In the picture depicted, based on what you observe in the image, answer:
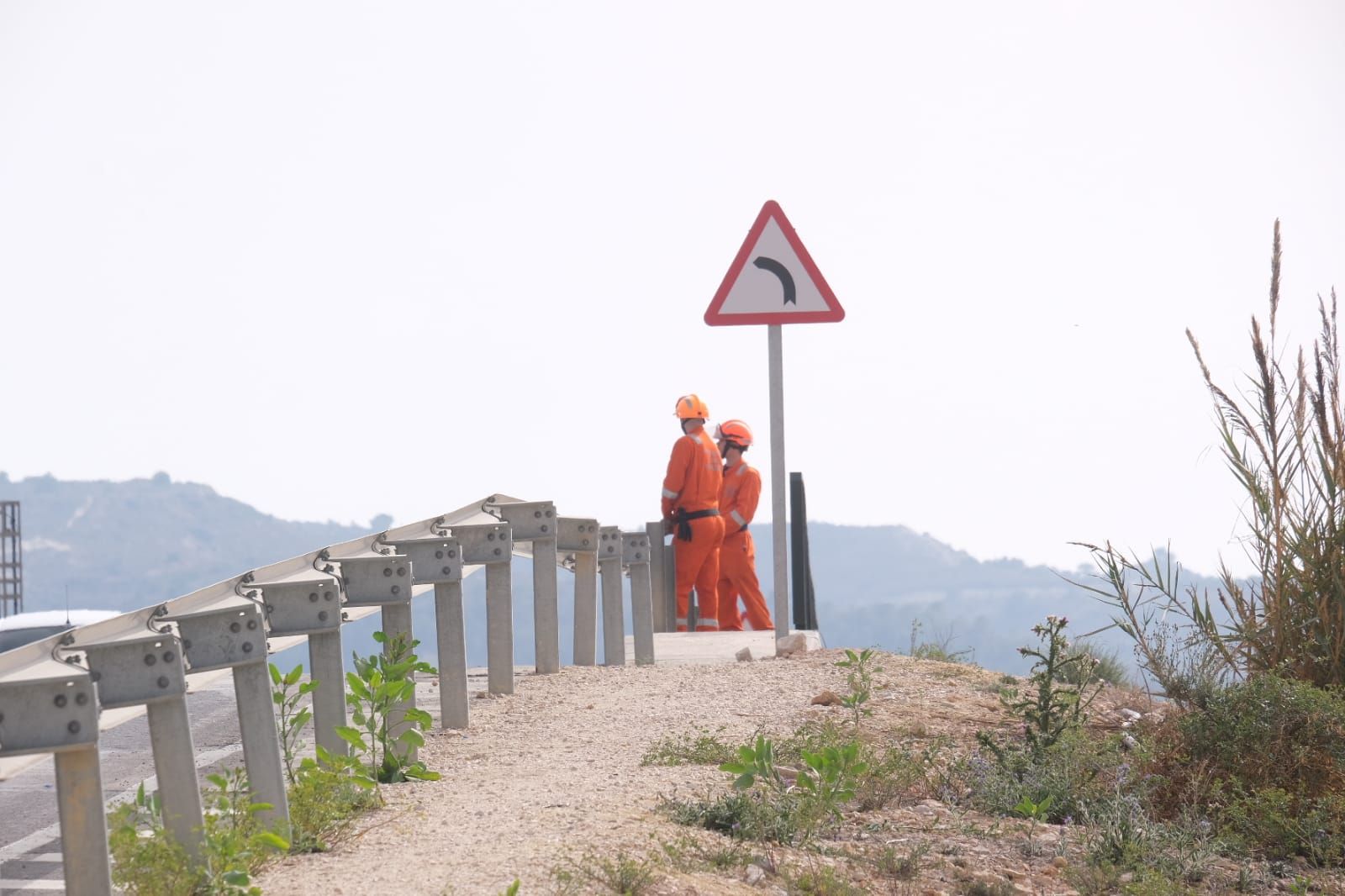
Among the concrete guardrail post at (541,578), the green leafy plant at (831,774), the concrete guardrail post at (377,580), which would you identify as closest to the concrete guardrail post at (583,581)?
the concrete guardrail post at (541,578)

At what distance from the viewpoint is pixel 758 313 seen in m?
9.52

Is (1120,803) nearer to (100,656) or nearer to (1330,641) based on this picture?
(1330,641)

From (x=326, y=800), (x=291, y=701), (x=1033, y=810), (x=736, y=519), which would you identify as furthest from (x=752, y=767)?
(x=736, y=519)

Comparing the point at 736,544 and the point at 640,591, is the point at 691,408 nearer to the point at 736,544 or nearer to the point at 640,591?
the point at 736,544

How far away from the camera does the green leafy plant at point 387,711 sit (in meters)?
5.37

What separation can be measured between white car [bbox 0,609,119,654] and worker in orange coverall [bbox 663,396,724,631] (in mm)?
5460

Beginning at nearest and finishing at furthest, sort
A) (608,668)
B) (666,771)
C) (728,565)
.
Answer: (666,771), (608,668), (728,565)

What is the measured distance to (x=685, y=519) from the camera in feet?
48.1

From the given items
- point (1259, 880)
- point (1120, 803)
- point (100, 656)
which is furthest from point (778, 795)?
point (100, 656)

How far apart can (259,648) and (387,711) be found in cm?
78

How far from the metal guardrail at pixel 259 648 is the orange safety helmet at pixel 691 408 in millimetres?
4866

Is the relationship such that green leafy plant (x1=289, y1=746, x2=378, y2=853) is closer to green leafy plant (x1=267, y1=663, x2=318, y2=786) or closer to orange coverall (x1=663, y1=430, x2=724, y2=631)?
green leafy plant (x1=267, y1=663, x2=318, y2=786)

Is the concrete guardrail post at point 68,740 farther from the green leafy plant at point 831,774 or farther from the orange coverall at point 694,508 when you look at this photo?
the orange coverall at point 694,508

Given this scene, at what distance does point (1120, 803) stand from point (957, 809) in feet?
1.78
